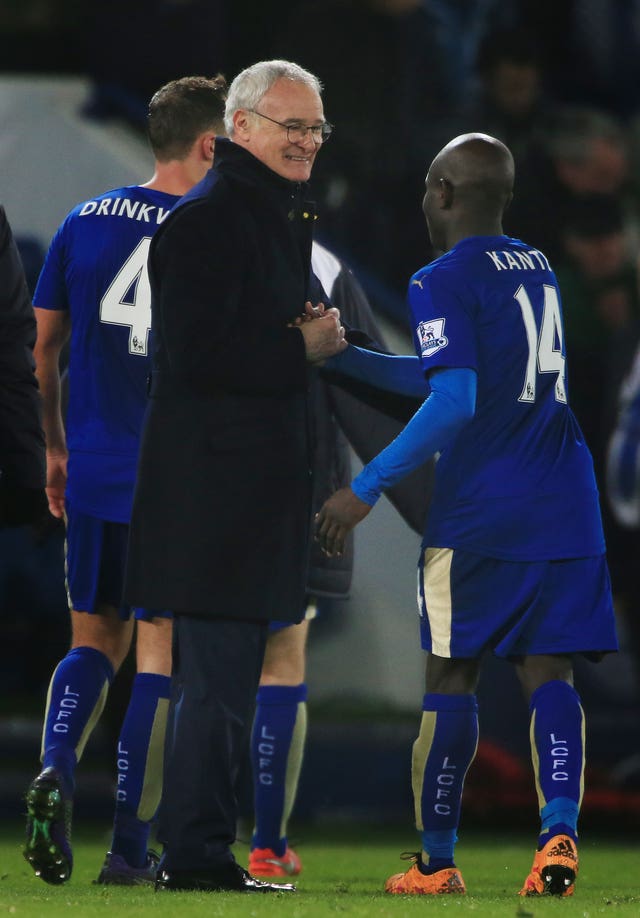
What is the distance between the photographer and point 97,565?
460 cm

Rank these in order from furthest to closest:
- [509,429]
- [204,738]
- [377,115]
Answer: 1. [377,115]
2. [509,429]
3. [204,738]

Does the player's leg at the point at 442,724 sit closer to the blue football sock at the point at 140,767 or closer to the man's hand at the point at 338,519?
the man's hand at the point at 338,519

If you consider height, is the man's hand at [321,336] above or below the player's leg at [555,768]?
above

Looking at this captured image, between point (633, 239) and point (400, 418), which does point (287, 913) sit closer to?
point (400, 418)

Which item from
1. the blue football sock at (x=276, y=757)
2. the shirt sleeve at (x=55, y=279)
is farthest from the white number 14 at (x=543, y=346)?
the blue football sock at (x=276, y=757)

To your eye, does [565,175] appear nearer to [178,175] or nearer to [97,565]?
[178,175]

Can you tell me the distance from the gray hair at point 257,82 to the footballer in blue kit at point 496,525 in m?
0.47

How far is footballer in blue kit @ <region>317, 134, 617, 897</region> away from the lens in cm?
421

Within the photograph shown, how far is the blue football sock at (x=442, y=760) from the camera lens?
14.1ft

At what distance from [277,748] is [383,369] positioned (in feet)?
4.07

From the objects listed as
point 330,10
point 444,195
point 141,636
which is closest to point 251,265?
point 444,195

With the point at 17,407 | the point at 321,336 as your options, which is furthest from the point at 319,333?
the point at 17,407

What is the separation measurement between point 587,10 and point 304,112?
6203mm

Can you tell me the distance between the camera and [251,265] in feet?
13.2
